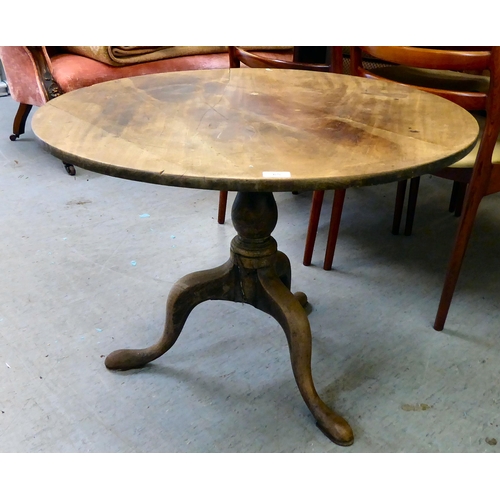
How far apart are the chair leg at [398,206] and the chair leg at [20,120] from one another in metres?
1.94

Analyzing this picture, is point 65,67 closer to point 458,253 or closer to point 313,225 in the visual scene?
point 313,225

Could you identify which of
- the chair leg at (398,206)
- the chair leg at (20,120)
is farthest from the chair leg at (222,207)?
the chair leg at (20,120)

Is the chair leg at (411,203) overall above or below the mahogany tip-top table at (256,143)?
below

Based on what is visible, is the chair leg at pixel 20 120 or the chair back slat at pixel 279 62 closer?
the chair back slat at pixel 279 62

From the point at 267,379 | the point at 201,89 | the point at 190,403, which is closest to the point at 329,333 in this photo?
the point at 267,379

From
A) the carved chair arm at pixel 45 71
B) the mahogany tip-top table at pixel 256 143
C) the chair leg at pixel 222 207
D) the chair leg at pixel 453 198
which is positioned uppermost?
the mahogany tip-top table at pixel 256 143

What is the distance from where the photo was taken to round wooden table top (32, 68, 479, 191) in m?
0.73

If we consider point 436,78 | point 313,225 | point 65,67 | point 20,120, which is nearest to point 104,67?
point 65,67

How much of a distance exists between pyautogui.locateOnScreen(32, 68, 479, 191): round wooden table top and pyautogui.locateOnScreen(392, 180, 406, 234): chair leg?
2.07ft

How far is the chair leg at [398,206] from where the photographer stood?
1779 millimetres

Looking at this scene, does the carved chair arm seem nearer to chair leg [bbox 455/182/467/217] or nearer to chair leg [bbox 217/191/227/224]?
chair leg [bbox 217/191/227/224]

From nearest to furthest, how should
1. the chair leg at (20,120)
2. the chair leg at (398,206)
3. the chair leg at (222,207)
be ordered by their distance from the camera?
1. the chair leg at (398,206)
2. the chair leg at (222,207)
3. the chair leg at (20,120)

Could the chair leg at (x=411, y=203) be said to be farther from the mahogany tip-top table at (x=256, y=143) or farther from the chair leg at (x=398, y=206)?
the mahogany tip-top table at (x=256, y=143)

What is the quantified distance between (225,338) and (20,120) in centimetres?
199
